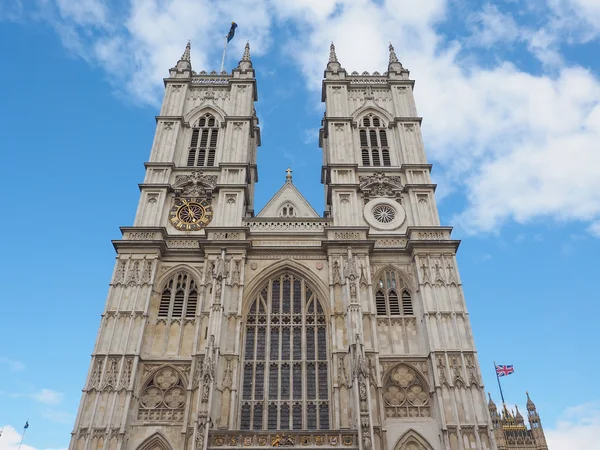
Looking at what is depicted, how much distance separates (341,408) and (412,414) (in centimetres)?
330

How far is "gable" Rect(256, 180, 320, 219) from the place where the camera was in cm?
3080

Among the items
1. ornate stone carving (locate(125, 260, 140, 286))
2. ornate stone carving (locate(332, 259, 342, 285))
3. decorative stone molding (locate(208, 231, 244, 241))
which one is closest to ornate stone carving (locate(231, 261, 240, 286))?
decorative stone molding (locate(208, 231, 244, 241))

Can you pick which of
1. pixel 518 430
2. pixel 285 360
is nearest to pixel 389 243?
pixel 285 360

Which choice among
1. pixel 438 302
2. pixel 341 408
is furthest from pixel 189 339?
pixel 438 302

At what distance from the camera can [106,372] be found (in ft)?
74.3

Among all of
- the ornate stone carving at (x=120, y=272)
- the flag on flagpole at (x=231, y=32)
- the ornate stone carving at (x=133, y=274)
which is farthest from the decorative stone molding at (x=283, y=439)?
the flag on flagpole at (x=231, y=32)

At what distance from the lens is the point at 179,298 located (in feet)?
85.6

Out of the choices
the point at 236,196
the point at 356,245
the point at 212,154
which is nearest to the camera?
the point at 356,245

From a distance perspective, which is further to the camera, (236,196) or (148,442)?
(236,196)

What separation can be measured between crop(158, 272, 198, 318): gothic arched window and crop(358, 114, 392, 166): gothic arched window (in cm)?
1294

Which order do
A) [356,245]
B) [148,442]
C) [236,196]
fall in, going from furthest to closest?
[236,196]
[356,245]
[148,442]

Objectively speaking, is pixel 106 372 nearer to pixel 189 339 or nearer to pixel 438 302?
pixel 189 339

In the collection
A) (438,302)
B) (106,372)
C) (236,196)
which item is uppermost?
(236,196)

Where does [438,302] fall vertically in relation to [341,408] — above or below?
above
